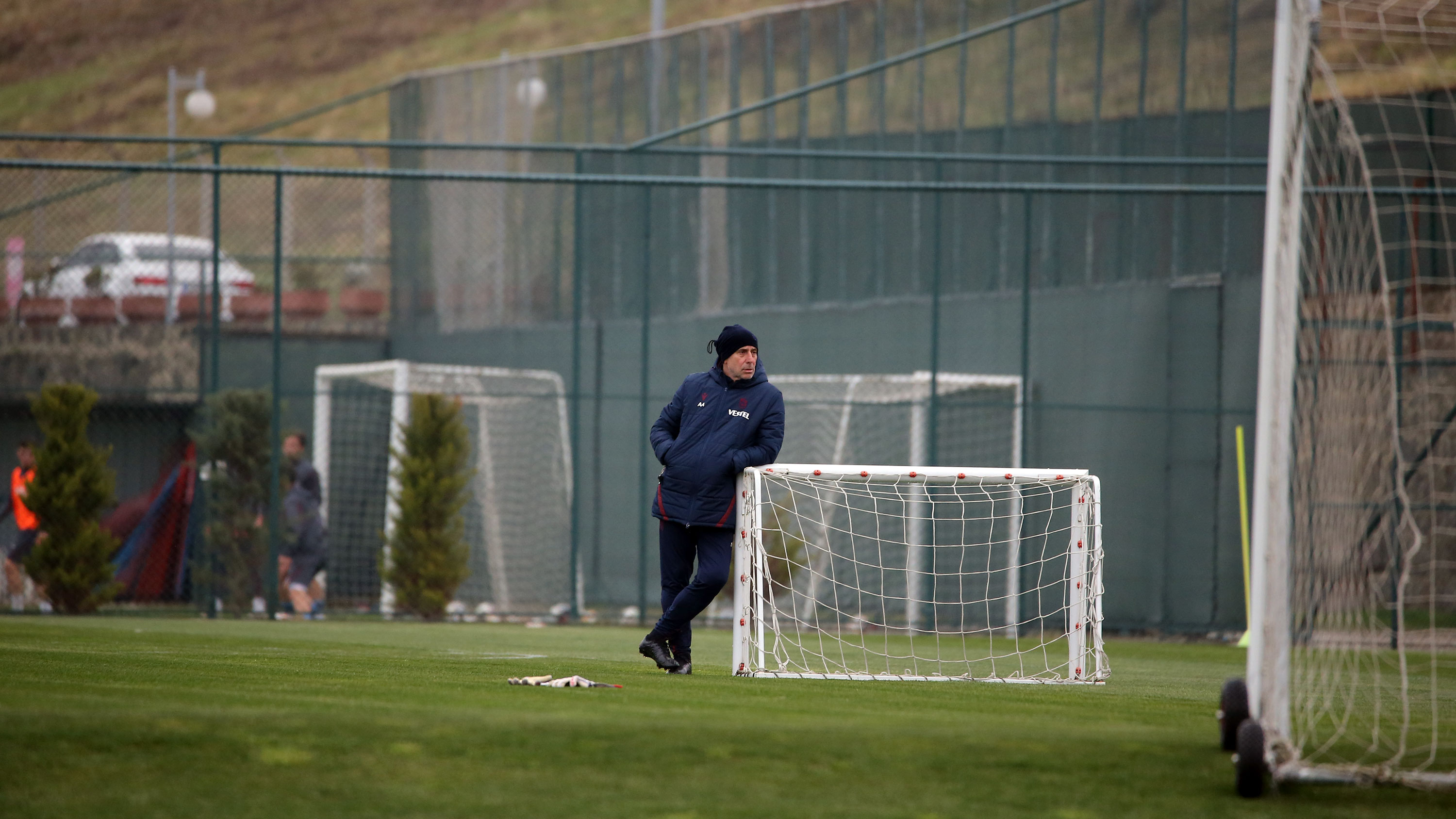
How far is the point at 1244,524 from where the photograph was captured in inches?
503

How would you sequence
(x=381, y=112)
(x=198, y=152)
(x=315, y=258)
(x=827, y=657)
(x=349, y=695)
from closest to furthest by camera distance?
(x=349, y=695) → (x=827, y=657) → (x=198, y=152) → (x=315, y=258) → (x=381, y=112)

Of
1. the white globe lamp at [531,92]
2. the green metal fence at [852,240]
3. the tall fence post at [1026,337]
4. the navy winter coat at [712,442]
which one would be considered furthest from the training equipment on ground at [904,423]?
the white globe lamp at [531,92]

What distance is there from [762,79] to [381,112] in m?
61.8

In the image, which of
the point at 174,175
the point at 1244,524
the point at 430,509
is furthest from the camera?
the point at 174,175

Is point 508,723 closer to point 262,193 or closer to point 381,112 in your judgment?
point 262,193

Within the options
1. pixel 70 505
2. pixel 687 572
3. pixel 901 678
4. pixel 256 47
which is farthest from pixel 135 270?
pixel 256 47

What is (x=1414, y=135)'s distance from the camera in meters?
15.6

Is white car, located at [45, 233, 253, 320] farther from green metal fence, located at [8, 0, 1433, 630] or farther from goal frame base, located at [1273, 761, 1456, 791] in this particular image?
goal frame base, located at [1273, 761, 1456, 791]

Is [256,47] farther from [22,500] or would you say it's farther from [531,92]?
[22,500]

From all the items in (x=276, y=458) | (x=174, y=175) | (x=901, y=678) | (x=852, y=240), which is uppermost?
(x=174, y=175)

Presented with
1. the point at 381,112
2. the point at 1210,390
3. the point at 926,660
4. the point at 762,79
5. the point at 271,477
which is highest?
the point at 381,112

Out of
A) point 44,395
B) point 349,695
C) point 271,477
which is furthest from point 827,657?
point 44,395

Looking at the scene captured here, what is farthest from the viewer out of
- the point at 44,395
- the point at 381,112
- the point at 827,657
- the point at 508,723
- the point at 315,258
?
the point at 381,112

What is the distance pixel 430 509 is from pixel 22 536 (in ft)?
12.4
